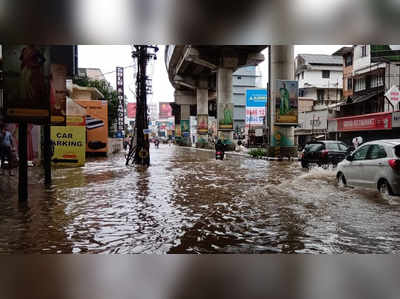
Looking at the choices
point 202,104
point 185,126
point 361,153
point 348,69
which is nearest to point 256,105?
point 202,104

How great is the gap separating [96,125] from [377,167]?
24.5m

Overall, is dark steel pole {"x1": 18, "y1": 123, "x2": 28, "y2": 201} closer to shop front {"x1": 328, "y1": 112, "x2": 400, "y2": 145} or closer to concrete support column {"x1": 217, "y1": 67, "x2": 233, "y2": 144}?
shop front {"x1": 328, "y1": 112, "x2": 400, "y2": 145}

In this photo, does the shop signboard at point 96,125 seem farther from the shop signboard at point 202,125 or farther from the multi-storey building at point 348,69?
the shop signboard at point 202,125

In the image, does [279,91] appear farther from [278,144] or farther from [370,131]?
[370,131]

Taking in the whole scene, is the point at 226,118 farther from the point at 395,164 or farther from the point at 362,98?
the point at 395,164

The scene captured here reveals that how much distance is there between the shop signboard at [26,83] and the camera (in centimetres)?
908

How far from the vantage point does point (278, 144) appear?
28766mm

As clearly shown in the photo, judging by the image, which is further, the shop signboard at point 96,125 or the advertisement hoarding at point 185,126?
the advertisement hoarding at point 185,126

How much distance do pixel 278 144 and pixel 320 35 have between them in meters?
23.4

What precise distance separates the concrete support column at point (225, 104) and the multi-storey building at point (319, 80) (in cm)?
1371

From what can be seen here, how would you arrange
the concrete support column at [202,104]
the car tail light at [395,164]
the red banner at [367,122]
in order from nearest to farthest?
the car tail light at [395,164] → the red banner at [367,122] → the concrete support column at [202,104]

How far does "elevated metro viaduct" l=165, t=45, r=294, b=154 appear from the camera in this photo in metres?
28.6

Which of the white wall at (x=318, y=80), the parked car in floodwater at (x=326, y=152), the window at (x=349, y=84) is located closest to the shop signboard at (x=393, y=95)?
Answer: the parked car in floodwater at (x=326, y=152)

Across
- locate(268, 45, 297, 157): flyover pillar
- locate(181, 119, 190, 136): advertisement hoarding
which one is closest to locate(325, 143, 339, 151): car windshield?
locate(268, 45, 297, 157): flyover pillar
